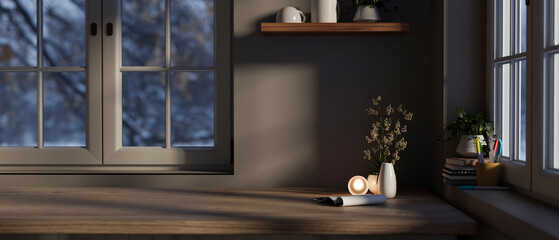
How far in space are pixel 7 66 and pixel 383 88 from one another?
1.93 meters

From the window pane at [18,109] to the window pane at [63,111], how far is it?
7cm

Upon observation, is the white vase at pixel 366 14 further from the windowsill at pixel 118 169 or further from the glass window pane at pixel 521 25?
the windowsill at pixel 118 169

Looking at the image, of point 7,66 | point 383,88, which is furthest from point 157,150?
point 383,88

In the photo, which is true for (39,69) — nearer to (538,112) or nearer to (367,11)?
(367,11)

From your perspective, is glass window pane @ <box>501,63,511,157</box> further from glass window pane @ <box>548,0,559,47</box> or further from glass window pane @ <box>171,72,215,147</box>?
glass window pane @ <box>171,72,215,147</box>

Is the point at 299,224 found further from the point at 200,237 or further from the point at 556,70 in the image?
the point at 556,70

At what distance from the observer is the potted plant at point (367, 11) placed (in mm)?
2459

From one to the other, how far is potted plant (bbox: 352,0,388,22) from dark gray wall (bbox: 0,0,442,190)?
12 cm

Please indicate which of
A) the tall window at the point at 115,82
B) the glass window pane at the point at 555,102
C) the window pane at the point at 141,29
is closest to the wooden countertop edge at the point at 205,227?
the glass window pane at the point at 555,102

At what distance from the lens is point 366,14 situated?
Answer: 246 centimetres

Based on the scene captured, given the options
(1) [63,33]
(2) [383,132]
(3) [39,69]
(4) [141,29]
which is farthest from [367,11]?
(3) [39,69]


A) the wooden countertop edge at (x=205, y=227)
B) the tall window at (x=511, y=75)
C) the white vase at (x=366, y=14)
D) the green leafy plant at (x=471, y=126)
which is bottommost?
the wooden countertop edge at (x=205, y=227)

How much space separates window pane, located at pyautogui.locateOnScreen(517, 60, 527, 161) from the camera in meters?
2.03

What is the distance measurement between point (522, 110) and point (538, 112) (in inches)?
8.1
